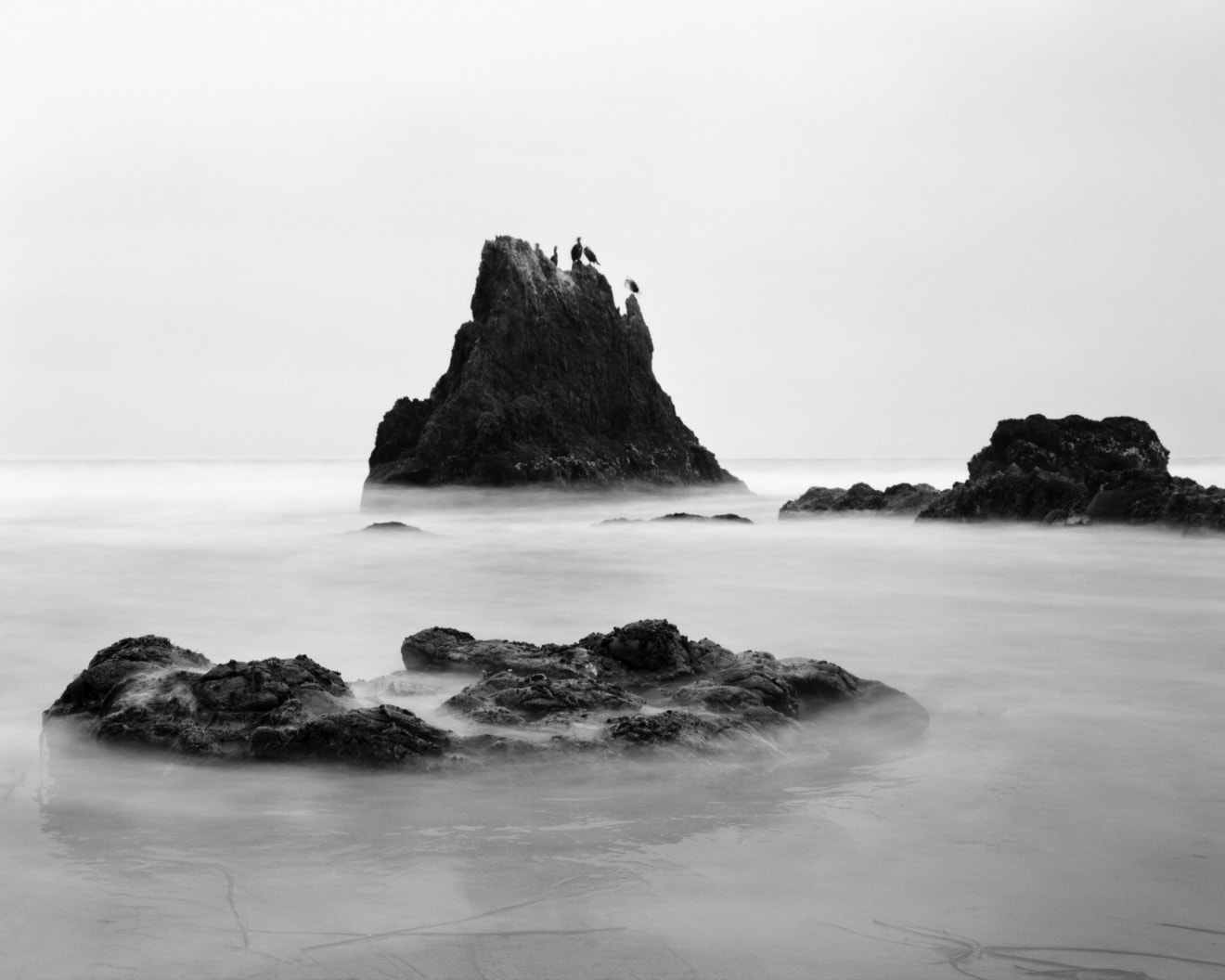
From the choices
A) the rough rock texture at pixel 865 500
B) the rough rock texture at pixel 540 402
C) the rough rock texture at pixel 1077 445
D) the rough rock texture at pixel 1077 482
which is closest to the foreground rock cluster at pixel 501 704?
the rough rock texture at pixel 1077 482

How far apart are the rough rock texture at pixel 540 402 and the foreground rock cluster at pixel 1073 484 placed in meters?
9.37

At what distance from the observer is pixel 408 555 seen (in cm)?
1573

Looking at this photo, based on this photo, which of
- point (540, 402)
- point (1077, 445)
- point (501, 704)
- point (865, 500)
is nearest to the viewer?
point (501, 704)

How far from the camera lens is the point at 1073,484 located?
17.2 m

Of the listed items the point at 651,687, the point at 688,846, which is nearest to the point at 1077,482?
the point at 651,687

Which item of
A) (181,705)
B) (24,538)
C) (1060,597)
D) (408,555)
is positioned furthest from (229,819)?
(24,538)

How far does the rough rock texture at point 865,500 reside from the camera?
67.0 ft

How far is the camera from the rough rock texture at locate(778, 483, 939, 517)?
67.0ft

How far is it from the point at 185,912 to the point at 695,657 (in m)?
3.02

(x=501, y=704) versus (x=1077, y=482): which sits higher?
(x=1077, y=482)

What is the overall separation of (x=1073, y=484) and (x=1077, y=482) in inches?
5.8

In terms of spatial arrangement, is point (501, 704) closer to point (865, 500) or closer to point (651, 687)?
point (651, 687)

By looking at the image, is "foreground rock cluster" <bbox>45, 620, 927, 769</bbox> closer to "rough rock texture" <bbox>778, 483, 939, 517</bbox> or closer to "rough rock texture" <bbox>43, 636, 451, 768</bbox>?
"rough rock texture" <bbox>43, 636, 451, 768</bbox>

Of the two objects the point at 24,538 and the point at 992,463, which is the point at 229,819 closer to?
the point at 992,463
